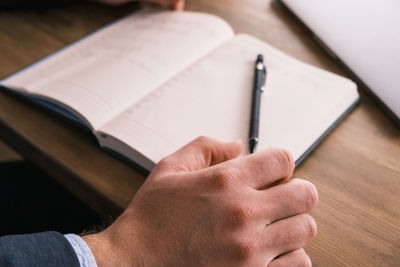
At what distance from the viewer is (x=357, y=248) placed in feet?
1.67

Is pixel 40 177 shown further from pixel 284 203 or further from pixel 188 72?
pixel 284 203

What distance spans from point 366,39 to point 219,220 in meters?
0.51

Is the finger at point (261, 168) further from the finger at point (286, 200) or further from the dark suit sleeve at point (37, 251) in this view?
the dark suit sleeve at point (37, 251)

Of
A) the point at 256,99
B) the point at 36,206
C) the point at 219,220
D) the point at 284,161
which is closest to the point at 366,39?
the point at 256,99

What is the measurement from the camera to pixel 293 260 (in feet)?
1.50

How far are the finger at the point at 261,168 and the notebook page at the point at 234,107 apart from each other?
0.09 m

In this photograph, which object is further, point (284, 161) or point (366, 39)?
point (366, 39)

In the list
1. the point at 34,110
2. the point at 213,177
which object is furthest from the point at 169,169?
the point at 34,110

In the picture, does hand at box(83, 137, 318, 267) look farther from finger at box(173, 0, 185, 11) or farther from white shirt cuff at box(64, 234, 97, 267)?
finger at box(173, 0, 185, 11)

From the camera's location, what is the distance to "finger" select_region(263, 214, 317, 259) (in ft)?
1.49

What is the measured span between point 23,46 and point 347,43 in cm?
71

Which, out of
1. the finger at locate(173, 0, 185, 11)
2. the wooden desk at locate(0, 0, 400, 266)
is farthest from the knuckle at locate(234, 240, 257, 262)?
the finger at locate(173, 0, 185, 11)

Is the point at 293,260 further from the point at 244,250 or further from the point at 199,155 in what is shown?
the point at 199,155

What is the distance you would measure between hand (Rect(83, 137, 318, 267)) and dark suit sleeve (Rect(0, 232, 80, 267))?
0.03 m
